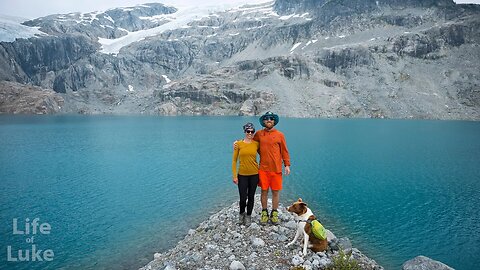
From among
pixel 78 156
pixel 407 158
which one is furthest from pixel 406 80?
pixel 78 156

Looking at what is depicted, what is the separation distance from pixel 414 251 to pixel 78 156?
51.0 m

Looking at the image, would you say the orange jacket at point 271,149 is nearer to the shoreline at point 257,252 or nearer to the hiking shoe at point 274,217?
the hiking shoe at point 274,217

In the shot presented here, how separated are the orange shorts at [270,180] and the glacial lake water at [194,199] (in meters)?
9.18

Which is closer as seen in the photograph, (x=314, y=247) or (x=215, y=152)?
(x=314, y=247)

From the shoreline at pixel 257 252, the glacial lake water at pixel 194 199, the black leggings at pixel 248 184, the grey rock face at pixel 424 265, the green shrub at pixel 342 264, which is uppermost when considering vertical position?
the black leggings at pixel 248 184

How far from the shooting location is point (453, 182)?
35500mm

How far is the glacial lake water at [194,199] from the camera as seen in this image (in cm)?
1883

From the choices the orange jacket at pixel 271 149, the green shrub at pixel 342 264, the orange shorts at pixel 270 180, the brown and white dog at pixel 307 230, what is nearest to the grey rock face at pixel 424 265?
the green shrub at pixel 342 264

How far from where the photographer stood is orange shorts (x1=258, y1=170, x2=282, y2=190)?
12.1 meters

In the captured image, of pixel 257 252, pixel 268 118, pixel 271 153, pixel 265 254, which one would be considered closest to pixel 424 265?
pixel 265 254

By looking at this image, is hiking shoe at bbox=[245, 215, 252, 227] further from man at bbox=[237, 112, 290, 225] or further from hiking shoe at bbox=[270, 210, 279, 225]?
man at bbox=[237, 112, 290, 225]

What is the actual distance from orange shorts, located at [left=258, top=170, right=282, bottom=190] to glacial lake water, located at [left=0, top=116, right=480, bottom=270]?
30.1ft

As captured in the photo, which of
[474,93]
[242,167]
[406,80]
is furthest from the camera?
[406,80]

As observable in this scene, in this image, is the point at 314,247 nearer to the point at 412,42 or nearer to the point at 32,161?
the point at 32,161
